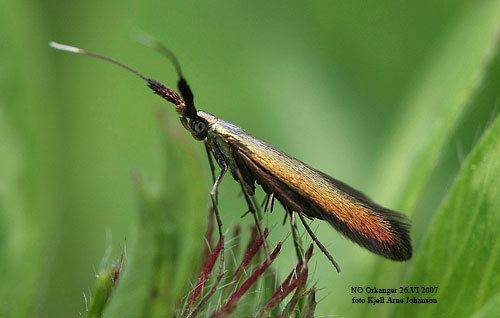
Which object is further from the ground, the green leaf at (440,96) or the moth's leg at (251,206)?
the green leaf at (440,96)

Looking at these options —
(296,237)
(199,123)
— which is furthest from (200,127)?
(296,237)

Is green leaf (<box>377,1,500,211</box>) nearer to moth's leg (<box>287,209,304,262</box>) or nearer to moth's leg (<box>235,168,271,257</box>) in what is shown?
moth's leg (<box>287,209,304,262</box>)

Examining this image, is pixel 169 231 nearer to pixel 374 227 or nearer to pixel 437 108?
pixel 374 227

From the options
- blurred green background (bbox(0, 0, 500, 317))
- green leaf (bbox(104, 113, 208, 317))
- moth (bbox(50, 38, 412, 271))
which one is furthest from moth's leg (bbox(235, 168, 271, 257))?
blurred green background (bbox(0, 0, 500, 317))

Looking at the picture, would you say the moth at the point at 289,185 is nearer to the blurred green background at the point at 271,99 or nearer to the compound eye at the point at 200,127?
the compound eye at the point at 200,127

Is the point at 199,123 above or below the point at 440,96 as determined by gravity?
below

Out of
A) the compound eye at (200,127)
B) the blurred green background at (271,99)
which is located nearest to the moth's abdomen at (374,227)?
the compound eye at (200,127)
